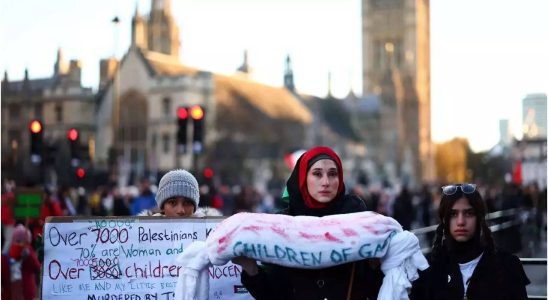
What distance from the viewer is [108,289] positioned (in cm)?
512

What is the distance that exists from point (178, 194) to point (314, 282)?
179cm

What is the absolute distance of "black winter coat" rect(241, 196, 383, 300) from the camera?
4004 millimetres

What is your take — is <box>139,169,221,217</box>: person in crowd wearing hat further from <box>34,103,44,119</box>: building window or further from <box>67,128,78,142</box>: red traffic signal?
<box>34,103,44,119</box>: building window

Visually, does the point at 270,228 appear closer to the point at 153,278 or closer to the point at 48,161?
the point at 153,278

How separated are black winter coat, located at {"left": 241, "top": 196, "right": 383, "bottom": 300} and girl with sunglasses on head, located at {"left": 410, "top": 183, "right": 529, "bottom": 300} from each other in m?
0.31

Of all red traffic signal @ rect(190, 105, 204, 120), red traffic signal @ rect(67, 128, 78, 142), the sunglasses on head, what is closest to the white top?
the sunglasses on head

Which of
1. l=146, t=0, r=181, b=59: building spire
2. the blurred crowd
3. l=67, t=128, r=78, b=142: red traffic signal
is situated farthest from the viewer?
l=146, t=0, r=181, b=59: building spire

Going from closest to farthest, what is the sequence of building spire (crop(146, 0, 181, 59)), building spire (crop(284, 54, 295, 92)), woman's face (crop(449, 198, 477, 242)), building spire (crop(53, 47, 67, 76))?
woman's face (crop(449, 198, 477, 242)) → building spire (crop(53, 47, 67, 76)) → building spire (crop(146, 0, 181, 59)) → building spire (crop(284, 54, 295, 92))

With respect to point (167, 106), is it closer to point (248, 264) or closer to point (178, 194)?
point (178, 194)

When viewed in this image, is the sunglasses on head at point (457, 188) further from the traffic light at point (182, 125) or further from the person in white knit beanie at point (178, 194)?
the traffic light at point (182, 125)

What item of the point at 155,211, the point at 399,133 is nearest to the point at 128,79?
the point at 399,133

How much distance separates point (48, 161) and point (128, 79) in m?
64.8

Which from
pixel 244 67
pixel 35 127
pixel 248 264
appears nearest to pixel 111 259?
pixel 248 264

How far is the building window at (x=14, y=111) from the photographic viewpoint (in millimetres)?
68000
